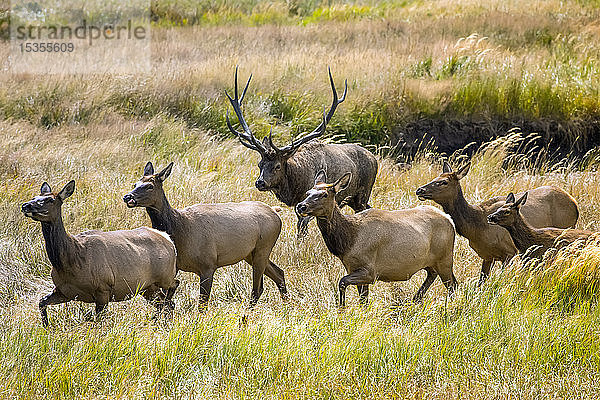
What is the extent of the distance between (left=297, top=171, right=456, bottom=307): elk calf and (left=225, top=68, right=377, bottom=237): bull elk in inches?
69.0

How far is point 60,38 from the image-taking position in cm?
2027

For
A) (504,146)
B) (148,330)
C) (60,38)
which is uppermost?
(148,330)

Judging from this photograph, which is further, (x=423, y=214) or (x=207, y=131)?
(x=207, y=131)

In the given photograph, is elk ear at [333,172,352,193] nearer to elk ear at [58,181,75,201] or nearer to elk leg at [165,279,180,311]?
elk leg at [165,279,180,311]

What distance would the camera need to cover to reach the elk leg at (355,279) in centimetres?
764

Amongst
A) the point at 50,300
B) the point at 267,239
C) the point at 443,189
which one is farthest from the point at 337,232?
the point at 50,300

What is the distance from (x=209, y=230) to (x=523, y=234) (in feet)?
9.56

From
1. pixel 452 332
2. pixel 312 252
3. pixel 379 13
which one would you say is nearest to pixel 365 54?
pixel 379 13

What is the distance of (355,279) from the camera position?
25.2ft

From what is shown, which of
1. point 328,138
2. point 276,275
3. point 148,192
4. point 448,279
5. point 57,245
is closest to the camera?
point 57,245

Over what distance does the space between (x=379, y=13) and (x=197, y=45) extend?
5.96 metres

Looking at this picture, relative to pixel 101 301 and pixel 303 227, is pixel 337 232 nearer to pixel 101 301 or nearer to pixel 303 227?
pixel 303 227

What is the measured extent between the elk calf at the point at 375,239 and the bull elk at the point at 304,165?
1.75 metres

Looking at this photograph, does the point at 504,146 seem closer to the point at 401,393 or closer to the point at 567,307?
the point at 567,307
